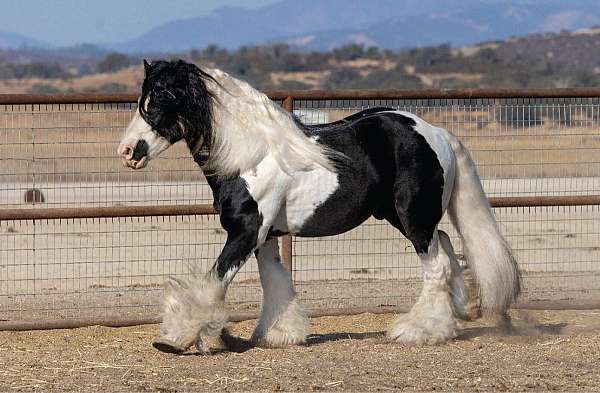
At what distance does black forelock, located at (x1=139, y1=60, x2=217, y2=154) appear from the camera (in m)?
7.53

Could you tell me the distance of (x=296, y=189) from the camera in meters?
7.80

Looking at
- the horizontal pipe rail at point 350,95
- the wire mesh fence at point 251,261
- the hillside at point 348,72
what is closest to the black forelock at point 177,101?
the wire mesh fence at point 251,261

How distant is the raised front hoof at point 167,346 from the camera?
296 inches

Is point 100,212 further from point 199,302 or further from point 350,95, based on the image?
point 350,95

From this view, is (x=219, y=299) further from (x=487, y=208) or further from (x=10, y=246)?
(x=10, y=246)

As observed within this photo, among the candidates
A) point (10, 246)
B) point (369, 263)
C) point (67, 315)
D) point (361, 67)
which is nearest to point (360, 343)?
point (67, 315)

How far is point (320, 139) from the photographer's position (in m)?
7.93

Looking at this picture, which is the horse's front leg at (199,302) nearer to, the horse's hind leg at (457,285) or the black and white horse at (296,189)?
the black and white horse at (296,189)

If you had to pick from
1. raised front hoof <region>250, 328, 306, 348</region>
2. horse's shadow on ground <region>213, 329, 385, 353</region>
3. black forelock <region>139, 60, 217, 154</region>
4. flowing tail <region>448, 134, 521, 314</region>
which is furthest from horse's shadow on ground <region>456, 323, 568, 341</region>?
black forelock <region>139, 60, 217, 154</region>

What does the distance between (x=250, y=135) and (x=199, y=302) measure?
1053mm

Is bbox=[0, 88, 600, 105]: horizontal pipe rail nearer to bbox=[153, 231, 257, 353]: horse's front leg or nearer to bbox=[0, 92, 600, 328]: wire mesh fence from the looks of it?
bbox=[0, 92, 600, 328]: wire mesh fence

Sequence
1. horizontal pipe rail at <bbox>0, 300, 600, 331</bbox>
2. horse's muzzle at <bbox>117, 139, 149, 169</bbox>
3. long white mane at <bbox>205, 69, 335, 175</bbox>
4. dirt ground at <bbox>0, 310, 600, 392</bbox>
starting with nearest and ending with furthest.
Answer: dirt ground at <bbox>0, 310, 600, 392</bbox>
horse's muzzle at <bbox>117, 139, 149, 169</bbox>
long white mane at <bbox>205, 69, 335, 175</bbox>
horizontal pipe rail at <bbox>0, 300, 600, 331</bbox>

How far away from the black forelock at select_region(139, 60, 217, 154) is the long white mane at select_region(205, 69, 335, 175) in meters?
0.07

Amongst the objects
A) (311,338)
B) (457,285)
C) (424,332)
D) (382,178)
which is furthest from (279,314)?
(457,285)
